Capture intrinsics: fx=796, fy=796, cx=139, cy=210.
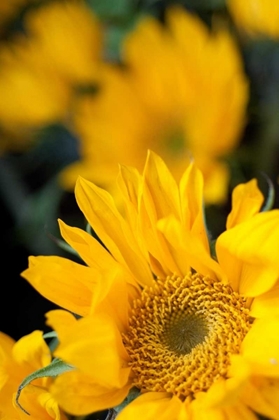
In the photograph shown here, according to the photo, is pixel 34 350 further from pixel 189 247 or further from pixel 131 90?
pixel 131 90

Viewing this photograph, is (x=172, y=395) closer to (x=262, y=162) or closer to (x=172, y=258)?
(x=172, y=258)

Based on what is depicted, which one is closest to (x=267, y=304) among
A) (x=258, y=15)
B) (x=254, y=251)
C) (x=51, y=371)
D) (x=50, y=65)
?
(x=254, y=251)

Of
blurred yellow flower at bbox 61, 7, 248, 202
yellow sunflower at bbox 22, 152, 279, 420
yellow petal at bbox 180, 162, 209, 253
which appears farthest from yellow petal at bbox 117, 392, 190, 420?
blurred yellow flower at bbox 61, 7, 248, 202

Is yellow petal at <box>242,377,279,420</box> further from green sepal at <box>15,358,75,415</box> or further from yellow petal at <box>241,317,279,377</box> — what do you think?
green sepal at <box>15,358,75,415</box>

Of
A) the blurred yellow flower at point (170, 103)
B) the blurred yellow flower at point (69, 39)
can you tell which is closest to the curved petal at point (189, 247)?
the blurred yellow flower at point (170, 103)

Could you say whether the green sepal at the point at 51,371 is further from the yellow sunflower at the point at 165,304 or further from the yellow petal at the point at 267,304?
the yellow petal at the point at 267,304
